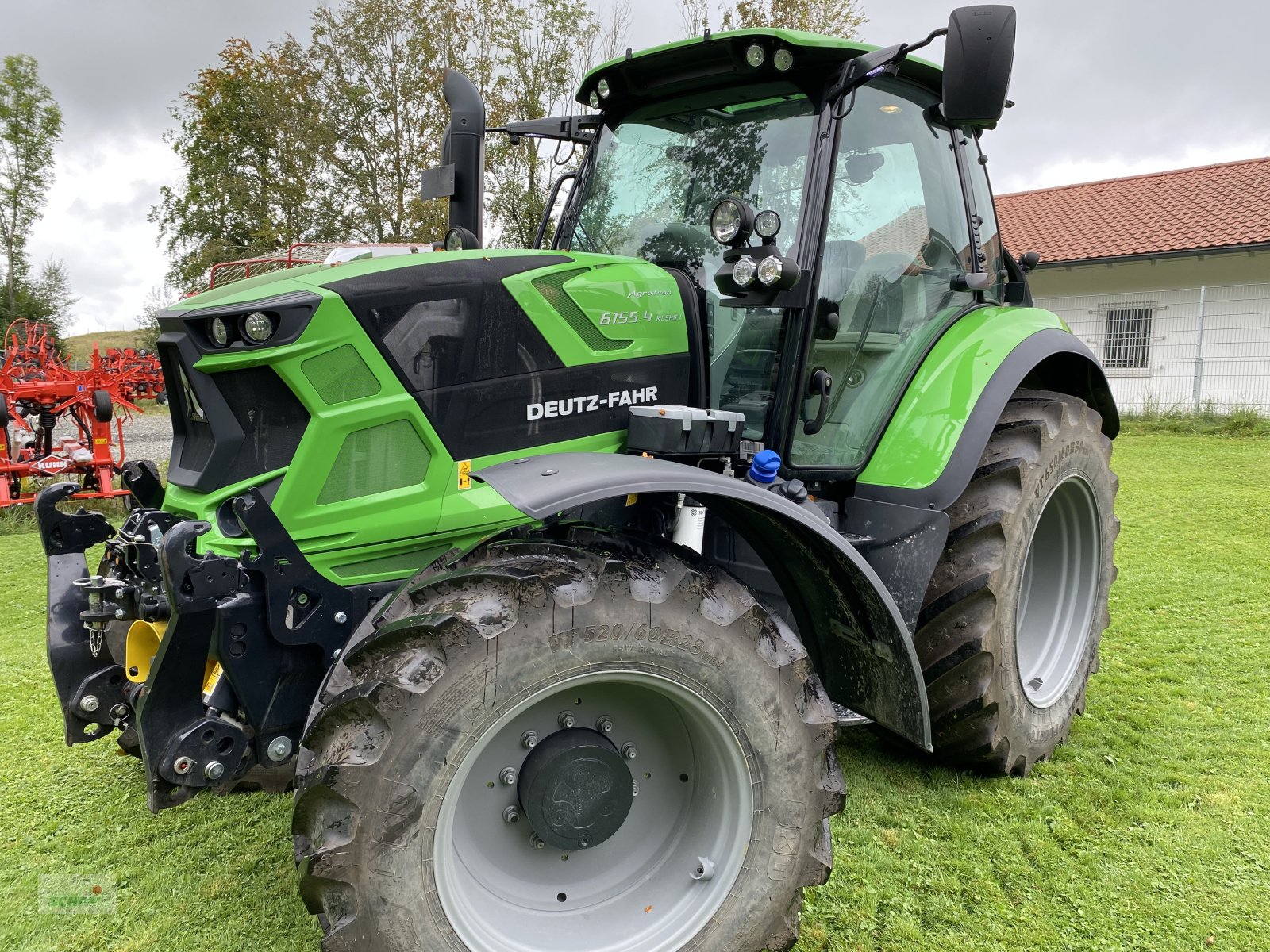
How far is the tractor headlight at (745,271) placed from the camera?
8.27 feet

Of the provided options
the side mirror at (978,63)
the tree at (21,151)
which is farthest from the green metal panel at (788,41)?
the tree at (21,151)

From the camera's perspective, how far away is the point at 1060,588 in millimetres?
3770

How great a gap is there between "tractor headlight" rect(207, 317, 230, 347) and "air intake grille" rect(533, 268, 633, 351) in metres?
0.80

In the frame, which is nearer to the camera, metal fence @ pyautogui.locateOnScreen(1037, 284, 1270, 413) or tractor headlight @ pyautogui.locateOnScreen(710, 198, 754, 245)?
tractor headlight @ pyautogui.locateOnScreen(710, 198, 754, 245)

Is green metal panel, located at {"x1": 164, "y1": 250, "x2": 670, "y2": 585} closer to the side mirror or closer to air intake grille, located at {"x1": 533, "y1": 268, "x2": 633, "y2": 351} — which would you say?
air intake grille, located at {"x1": 533, "y1": 268, "x2": 633, "y2": 351}

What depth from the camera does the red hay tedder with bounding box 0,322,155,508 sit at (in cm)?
867

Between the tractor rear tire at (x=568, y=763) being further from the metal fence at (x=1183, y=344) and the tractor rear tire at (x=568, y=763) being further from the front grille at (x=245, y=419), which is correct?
the metal fence at (x=1183, y=344)

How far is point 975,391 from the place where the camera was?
9.91 feet

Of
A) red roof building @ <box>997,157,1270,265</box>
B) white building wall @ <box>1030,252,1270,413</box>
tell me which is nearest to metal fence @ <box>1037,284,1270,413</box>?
white building wall @ <box>1030,252,1270,413</box>

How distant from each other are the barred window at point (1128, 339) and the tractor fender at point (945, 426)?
14738 mm

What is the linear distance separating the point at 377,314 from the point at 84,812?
2249 mm

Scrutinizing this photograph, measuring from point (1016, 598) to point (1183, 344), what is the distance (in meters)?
14.7

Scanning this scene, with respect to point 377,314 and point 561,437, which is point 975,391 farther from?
point 377,314

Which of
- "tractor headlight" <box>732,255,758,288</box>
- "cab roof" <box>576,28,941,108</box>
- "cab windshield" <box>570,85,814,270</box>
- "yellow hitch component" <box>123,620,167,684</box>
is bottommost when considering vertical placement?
"yellow hitch component" <box>123,620,167,684</box>
